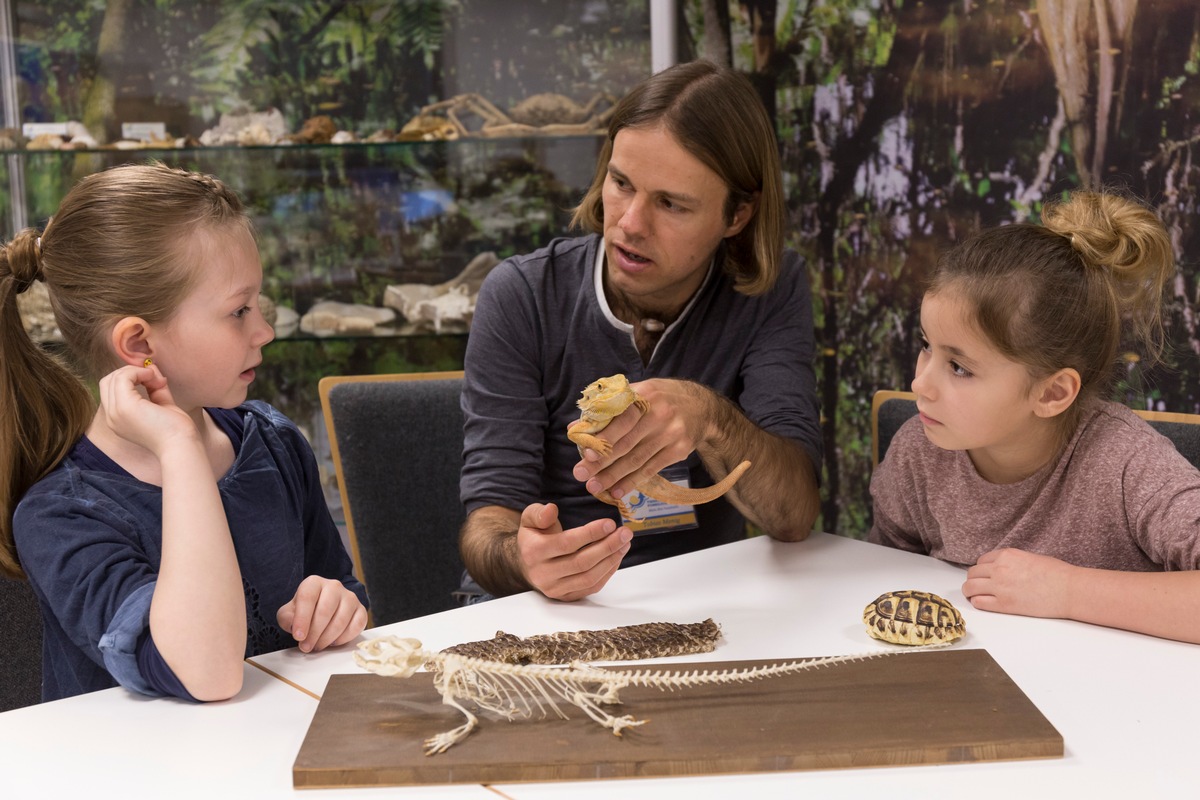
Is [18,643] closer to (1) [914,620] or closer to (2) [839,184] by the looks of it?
(1) [914,620]

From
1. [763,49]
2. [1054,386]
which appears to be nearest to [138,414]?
[1054,386]

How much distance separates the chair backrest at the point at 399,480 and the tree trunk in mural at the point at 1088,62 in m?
1.75

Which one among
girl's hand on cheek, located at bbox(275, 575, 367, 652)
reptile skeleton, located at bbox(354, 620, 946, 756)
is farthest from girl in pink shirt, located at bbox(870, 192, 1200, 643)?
girl's hand on cheek, located at bbox(275, 575, 367, 652)

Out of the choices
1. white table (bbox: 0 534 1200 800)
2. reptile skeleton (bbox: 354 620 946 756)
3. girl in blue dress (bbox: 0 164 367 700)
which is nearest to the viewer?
white table (bbox: 0 534 1200 800)

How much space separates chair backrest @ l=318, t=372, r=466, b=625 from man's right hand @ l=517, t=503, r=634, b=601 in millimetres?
986

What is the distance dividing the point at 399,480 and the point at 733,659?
139cm

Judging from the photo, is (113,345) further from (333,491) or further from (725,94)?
(333,491)

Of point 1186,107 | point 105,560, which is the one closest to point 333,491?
point 105,560

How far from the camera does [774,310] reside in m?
2.47

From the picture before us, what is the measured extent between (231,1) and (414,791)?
338cm

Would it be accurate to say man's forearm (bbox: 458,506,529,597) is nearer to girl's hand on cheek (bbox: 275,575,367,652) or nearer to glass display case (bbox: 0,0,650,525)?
girl's hand on cheek (bbox: 275,575,367,652)

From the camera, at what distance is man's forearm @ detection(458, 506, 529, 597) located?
6.68ft

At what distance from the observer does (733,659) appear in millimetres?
1523

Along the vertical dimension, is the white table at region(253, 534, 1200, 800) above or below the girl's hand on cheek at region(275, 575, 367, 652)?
below
